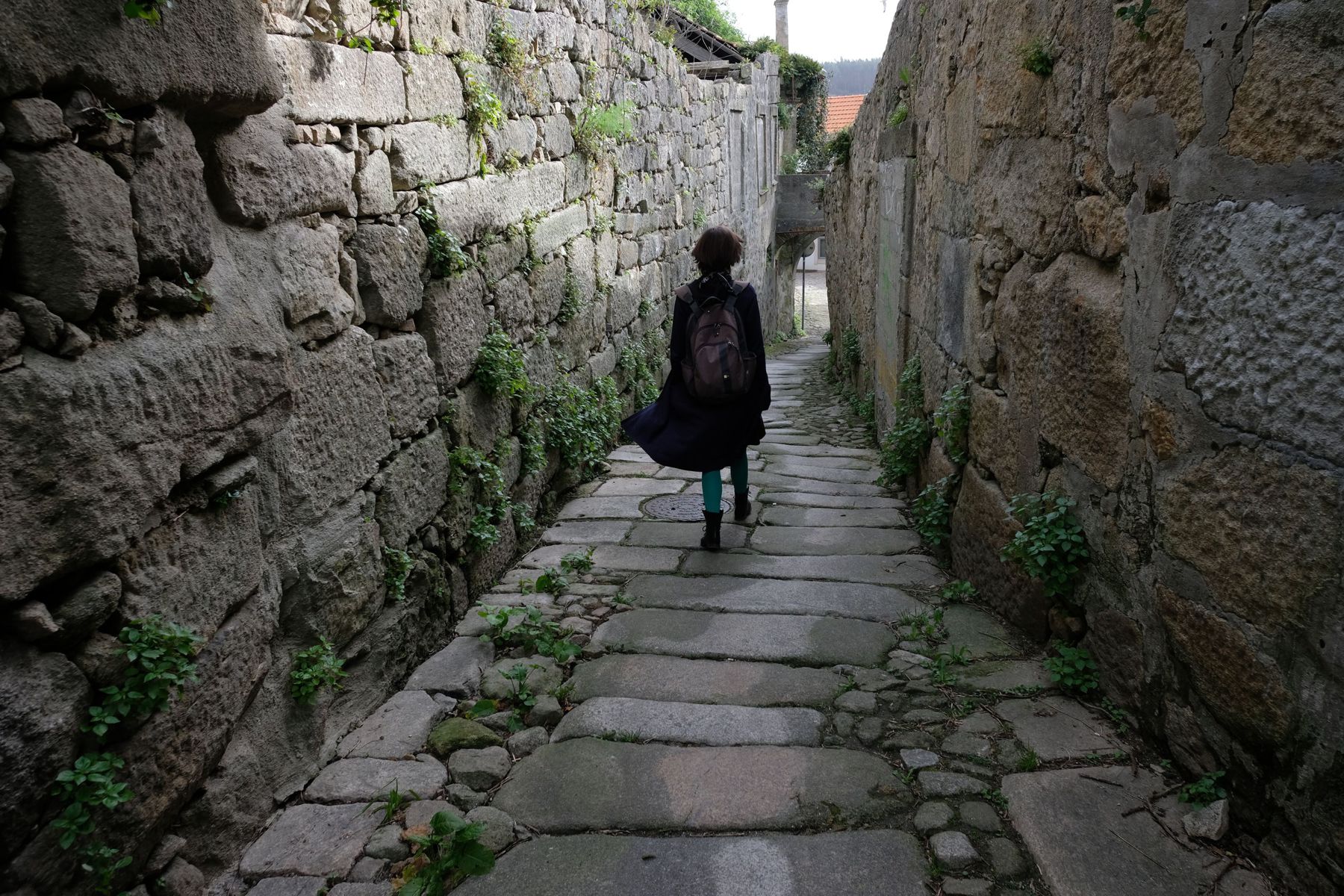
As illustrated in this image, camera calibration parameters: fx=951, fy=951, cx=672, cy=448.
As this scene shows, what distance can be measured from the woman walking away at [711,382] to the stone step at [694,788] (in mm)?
1709

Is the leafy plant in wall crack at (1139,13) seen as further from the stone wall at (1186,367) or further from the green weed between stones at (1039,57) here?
the green weed between stones at (1039,57)

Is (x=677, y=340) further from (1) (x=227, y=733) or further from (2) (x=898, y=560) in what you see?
(1) (x=227, y=733)

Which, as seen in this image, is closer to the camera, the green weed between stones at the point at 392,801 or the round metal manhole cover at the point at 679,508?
the green weed between stones at the point at 392,801

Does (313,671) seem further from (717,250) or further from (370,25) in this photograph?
(717,250)

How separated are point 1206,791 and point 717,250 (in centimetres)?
265

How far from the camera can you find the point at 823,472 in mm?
5582

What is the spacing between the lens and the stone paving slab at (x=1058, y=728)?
7.49 feet

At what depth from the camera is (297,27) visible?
94.2 inches

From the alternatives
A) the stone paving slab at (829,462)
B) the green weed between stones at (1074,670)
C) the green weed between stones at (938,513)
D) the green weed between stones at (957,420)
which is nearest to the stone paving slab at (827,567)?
the green weed between stones at (938,513)

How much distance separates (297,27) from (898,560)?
2790 millimetres

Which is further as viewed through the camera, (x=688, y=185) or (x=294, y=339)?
(x=688, y=185)

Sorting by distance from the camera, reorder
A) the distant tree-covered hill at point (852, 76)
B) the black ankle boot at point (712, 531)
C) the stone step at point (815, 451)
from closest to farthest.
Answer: the black ankle boot at point (712, 531)
the stone step at point (815, 451)
the distant tree-covered hill at point (852, 76)

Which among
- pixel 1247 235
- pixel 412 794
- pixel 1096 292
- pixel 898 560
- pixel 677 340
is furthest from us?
pixel 677 340

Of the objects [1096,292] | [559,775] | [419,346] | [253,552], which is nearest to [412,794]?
[559,775]
